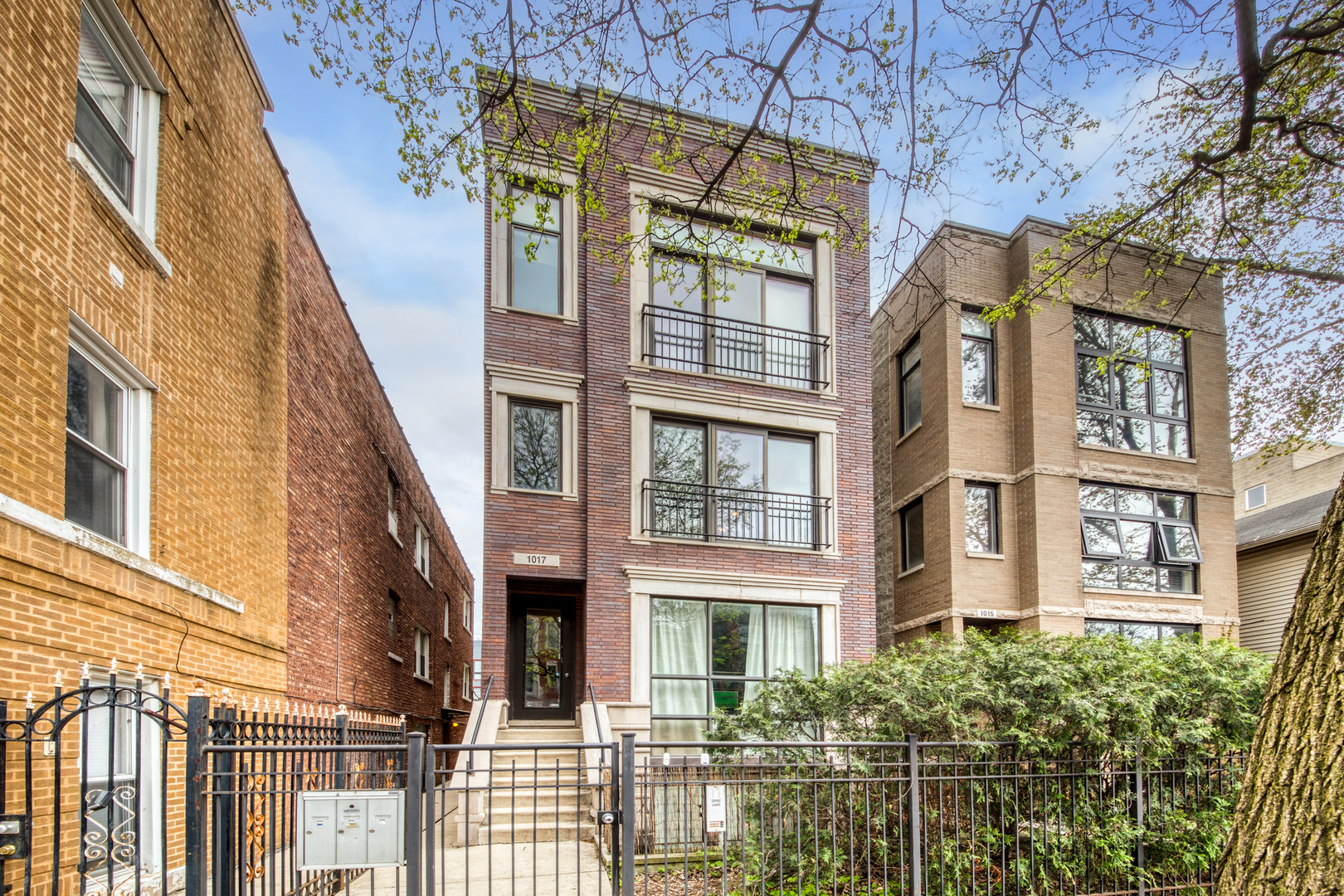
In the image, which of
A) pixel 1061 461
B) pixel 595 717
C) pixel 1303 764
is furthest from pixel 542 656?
pixel 1303 764

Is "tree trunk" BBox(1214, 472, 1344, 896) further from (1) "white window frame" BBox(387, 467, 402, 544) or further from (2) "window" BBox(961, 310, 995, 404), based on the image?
(1) "white window frame" BBox(387, 467, 402, 544)

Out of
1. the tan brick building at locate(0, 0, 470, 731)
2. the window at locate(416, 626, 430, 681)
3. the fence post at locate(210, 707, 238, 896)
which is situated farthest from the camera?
the window at locate(416, 626, 430, 681)

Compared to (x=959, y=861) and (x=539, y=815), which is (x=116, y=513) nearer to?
(x=539, y=815)

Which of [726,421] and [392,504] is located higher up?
[726,421]

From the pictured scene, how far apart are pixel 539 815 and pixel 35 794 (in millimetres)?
6223

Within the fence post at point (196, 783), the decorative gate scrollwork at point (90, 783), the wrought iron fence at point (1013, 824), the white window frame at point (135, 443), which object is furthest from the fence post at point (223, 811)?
the wrought iron fence at point (1013, 824)

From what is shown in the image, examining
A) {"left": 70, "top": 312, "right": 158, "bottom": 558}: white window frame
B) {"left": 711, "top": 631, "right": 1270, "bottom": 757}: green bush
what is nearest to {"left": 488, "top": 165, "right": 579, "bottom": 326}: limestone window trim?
{"left": 70, "top": 312, "right": 158, "bottom": 558}: white window frame

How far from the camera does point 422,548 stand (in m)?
21.6

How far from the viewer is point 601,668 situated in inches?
520

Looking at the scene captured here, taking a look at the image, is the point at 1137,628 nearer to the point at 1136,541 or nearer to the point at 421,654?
the point at 1136,541

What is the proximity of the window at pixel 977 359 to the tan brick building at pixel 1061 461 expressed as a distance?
0.11 ft

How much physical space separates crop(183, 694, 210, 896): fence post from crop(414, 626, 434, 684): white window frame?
14947mm

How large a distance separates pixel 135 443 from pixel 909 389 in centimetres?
1497

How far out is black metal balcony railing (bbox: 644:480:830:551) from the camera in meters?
14.3
